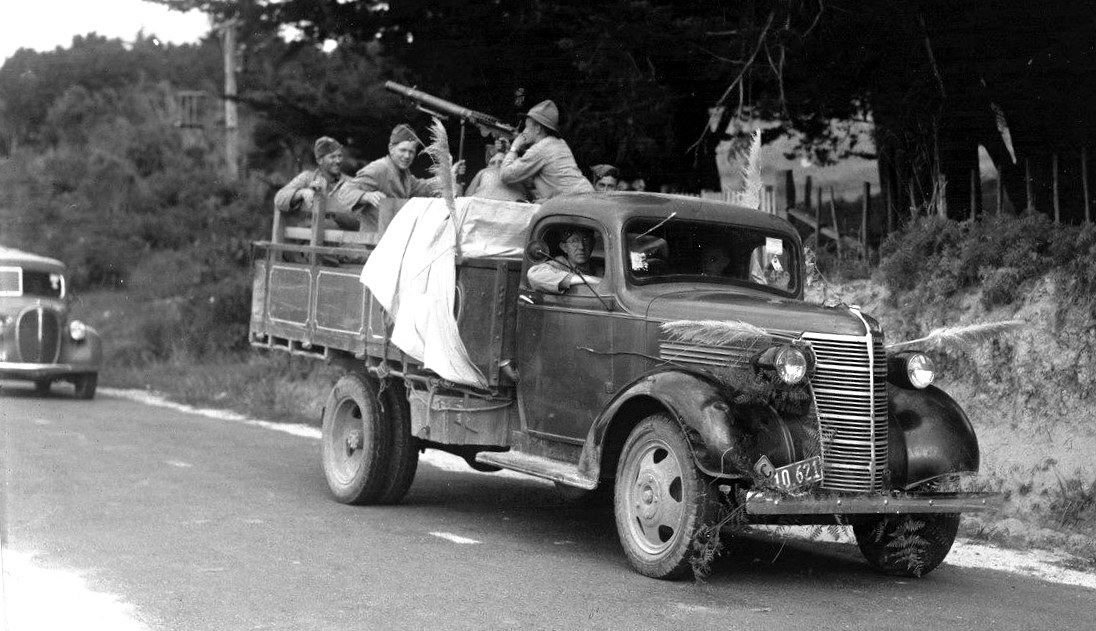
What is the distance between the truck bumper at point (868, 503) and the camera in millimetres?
6812

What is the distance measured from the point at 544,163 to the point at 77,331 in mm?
11199

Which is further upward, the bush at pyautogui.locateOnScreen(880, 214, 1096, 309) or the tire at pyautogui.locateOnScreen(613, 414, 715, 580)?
the bush at pyautogui.locateOnScreen(880, 214, 1096, 309)

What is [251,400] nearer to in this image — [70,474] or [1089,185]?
[70,474]

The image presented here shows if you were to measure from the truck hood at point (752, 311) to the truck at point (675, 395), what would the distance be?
11 millimetres

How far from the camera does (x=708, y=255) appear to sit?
839 centimetres

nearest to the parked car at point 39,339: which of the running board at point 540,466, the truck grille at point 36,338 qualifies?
the truck grille at point 36,338

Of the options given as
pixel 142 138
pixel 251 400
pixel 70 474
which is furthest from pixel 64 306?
pixel 142 138

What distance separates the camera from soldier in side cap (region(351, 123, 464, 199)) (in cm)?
1108

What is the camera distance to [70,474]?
1076cm

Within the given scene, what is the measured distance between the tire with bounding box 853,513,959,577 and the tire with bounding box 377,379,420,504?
131 inches

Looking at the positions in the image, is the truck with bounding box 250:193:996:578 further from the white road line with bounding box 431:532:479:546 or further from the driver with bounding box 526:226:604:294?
the white road line with bounding box 431:532:479:546

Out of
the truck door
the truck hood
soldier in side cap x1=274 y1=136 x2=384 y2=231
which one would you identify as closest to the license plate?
the truck hood

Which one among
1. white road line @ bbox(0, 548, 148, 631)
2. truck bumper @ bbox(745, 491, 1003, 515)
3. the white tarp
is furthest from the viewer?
the white tarp

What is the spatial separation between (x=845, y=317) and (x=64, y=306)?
1482cm
